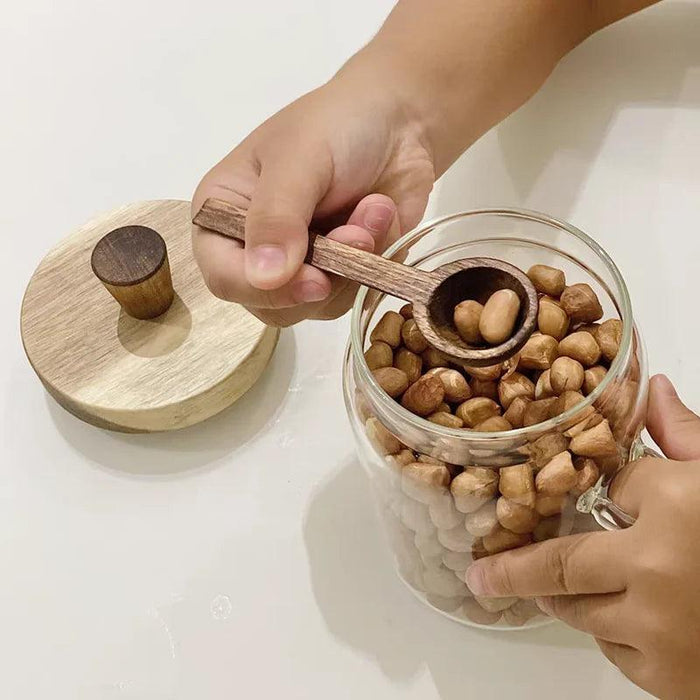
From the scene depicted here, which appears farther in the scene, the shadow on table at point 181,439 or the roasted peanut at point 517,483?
the shadow on table at point 181,439

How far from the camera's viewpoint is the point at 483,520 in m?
0.45

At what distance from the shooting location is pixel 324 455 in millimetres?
594

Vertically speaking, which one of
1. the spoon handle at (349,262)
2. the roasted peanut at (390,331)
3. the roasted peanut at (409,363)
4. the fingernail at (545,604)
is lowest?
the fingernail at (545,604)

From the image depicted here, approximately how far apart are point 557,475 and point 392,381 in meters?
0.09

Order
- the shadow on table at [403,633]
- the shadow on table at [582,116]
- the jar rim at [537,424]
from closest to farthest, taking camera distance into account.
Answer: the jar rim at [537,424] → the shadow on table at [403,633] → the shadow on table at [582,116]

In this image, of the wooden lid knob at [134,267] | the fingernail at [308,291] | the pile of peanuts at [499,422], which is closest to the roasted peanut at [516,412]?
the pile of peanuts at [499,422]

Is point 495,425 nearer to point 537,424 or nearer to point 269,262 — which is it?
point 537,424

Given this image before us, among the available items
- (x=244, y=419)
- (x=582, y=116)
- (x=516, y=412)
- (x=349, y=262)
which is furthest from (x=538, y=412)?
(x=582, y=116)

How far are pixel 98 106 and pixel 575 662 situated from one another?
1.82ft

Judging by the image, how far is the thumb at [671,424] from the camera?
487mm

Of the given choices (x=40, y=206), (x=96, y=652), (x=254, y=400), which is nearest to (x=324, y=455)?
(x=254, y=400)

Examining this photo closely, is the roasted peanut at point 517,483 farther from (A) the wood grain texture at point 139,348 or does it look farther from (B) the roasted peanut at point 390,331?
(A) the wood grain texture at point 139,348

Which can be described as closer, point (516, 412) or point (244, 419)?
point (516, 412)

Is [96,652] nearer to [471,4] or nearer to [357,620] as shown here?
[357,620]
